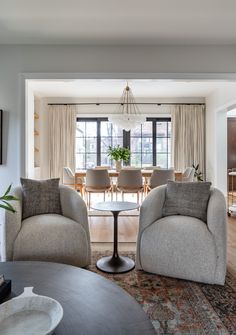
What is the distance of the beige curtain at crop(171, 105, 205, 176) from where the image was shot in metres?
7.35

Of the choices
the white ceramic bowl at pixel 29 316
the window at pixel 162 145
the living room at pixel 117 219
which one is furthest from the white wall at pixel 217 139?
the white ceramic bowl at pixel 29 316

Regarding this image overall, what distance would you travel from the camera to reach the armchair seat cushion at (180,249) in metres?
2.29

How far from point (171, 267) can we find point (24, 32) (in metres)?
3.33

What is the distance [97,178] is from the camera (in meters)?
5.10

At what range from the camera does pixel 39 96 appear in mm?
7035

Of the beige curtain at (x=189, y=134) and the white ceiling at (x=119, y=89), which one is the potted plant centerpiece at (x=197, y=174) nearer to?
the beige curtain at (x=189, y=134)

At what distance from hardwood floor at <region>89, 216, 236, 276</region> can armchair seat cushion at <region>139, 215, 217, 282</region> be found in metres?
0.47

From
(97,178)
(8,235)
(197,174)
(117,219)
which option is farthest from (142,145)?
(8,235)

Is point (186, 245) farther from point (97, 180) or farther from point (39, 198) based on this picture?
point (97, 180)

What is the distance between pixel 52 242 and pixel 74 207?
1.40 ft

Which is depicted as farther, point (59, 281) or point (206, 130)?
point (206, 130)

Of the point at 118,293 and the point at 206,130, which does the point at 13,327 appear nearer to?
the point at 118,293

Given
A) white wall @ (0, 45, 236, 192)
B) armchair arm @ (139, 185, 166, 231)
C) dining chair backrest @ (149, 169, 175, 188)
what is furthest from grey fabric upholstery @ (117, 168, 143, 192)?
armchair arm @ (139, 185, 166, 231)

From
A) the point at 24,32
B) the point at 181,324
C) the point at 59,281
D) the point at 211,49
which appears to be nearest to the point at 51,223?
the point at 59,281
